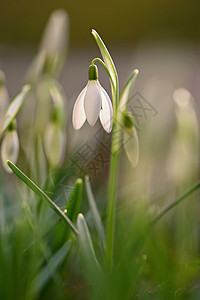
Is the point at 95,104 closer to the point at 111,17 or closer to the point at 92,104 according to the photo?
the point at 92,104

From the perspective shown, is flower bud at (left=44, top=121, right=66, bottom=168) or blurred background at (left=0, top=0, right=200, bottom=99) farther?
blurred background at (left=0, top=0, right=200, bottom=99)

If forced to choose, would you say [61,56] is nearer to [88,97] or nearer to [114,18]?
[88,97]

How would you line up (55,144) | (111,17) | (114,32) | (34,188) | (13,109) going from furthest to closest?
(114,32)
(111,17)
(55,144)
(13,109)
(34,188)

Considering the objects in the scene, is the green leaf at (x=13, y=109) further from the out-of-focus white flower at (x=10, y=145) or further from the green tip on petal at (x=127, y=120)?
the green tip on petal at (x=127, y=120)

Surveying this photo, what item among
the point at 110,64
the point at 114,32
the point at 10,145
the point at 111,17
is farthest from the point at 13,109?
the point at 114,32

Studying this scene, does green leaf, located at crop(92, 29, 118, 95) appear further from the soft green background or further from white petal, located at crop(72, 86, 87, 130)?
the soft green background

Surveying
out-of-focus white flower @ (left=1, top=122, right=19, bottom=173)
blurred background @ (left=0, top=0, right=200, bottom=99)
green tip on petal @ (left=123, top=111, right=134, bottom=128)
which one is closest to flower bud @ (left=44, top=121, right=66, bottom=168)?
out-of-focus white flower @ (left=1, top=122, right=19, bottom=173)

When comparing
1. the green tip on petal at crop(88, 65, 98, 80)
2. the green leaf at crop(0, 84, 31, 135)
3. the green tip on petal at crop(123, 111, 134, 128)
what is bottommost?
the green tip on petal at crop(123, 111, 134, 128)
